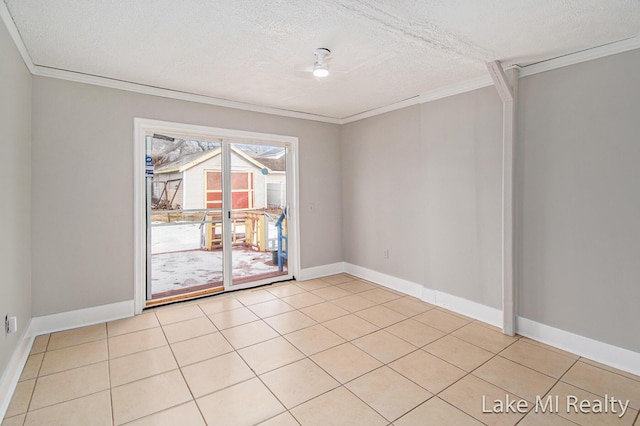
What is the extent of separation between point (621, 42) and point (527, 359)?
252 centimetres

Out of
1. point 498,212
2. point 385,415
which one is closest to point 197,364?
point 385,415

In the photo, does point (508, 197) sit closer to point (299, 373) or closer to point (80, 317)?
point (299, 373)

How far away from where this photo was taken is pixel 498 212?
3080mm

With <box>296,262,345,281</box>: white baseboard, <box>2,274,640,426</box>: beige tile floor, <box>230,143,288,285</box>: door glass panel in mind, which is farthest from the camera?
<box>296,262,345,281</box>: white baseboard

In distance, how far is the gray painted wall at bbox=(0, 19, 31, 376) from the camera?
2092mm

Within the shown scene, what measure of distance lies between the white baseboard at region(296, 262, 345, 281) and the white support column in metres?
2.55

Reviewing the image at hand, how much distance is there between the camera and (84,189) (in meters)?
3.12

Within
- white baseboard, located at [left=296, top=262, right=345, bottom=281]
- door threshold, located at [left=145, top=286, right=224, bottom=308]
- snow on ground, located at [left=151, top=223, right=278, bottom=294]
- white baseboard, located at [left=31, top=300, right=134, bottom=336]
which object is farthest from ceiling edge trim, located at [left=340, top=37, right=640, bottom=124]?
white baseboard, located at [left=31, top=300, right=134, bottom=336]

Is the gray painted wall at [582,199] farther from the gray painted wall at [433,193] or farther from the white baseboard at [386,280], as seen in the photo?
the white baseboard at [386,280]

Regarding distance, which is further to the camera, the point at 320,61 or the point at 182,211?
the point at 182,211

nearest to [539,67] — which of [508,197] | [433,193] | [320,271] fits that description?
[508,197]

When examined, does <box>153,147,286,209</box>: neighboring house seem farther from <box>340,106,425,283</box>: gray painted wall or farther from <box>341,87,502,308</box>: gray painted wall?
<box>341,87,502,308</box>: gray painted wall

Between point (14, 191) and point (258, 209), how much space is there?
272 cm

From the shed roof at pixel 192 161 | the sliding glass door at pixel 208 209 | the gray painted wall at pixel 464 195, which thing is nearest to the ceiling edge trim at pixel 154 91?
the sliding glass door at pixel 208 209
